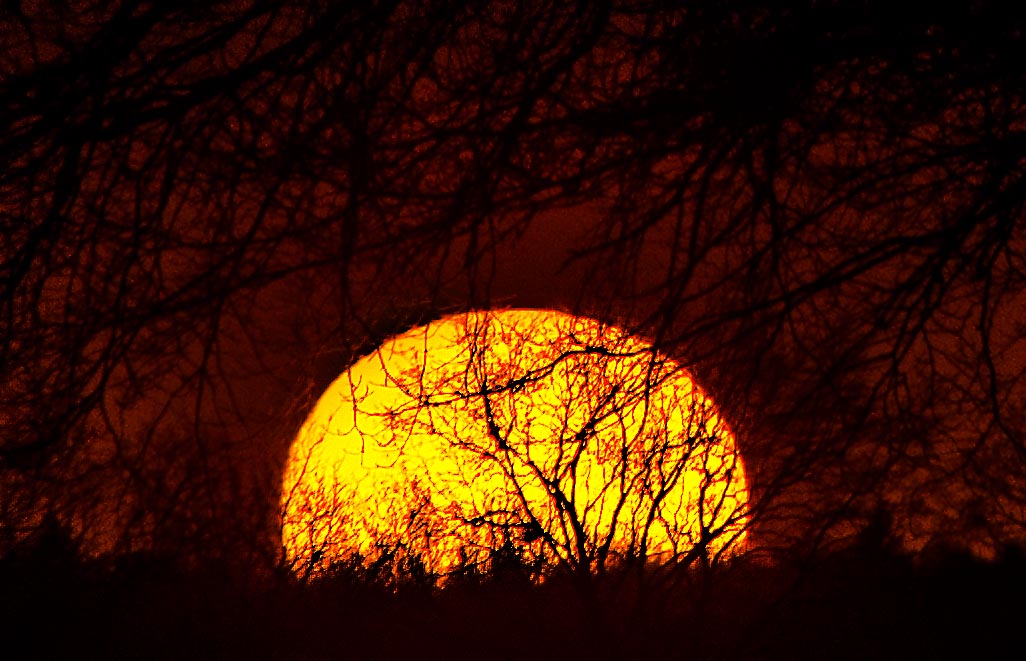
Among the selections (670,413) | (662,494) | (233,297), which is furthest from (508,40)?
(662,494)

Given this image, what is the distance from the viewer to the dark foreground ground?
451 cm

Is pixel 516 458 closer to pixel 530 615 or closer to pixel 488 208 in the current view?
pixel 530 615

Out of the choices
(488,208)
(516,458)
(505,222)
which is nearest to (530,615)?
(516,458)

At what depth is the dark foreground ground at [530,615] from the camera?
4512mm

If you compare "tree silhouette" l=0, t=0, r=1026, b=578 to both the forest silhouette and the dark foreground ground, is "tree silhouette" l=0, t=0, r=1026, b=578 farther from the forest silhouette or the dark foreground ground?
the dark foreground ground

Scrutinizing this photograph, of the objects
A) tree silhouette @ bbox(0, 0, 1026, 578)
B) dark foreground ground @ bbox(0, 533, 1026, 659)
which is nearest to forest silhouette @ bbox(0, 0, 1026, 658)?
tree silhouette @ bbox(0, 0, 1026, 578)

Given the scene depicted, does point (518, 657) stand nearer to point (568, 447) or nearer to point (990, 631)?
point (568, 447)

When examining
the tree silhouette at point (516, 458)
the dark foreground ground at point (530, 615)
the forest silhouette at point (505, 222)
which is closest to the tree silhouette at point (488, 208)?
the forest silhouette at point (505, 222)

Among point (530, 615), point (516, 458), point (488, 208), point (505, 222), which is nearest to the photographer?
point (488, 208)

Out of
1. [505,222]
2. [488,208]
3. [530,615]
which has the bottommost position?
[530,615]

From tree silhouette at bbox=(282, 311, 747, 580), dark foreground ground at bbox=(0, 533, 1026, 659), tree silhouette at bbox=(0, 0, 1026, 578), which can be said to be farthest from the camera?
dark foreground ground at bbox=(0, 533, 1026, 659)

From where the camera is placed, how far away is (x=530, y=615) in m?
4.83

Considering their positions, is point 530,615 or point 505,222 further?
point 530,615

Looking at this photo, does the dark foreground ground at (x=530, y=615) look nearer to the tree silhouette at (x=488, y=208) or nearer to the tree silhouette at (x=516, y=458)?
the tree silhouette at (x=516, y=458)
